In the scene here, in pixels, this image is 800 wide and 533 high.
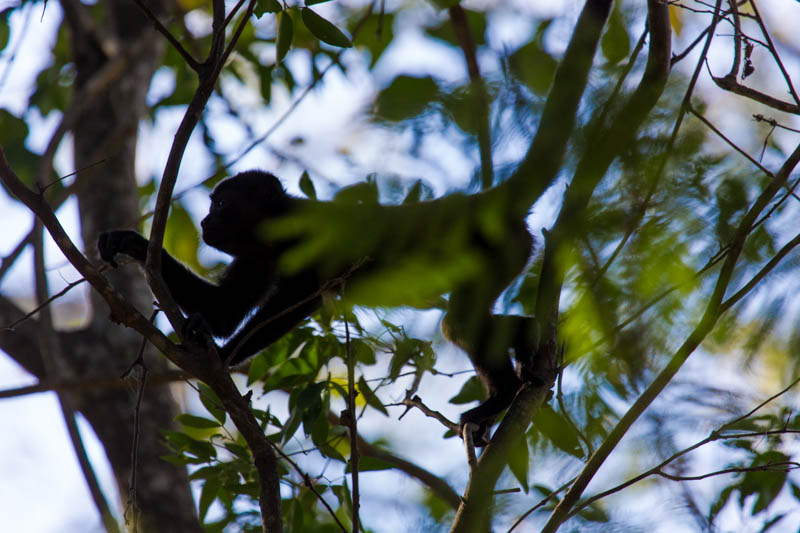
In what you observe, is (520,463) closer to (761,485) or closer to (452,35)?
(761,485)

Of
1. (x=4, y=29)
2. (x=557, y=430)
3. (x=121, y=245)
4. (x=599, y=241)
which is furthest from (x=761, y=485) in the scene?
(x=4, y=29)

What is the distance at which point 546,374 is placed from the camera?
8.39 feet

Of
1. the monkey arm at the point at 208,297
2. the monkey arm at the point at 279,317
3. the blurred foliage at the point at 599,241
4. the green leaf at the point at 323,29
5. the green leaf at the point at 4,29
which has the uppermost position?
the green leaf at the point at 4,29

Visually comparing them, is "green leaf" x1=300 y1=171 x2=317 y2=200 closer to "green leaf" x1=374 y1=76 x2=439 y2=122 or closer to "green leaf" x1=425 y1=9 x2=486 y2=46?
"green leaf" x1=425 y1=9 x2=486 y2=46

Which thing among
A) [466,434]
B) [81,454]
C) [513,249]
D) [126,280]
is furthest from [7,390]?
[513,249]

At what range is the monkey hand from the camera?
3.37 metres

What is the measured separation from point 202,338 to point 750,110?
177cm

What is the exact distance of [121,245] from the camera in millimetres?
3377

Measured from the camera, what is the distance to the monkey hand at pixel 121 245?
11.0 feet

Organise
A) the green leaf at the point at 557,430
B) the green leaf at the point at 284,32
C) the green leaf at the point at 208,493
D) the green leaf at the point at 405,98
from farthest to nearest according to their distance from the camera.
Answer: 1. the green leaf at the point at 208,493
2. the green leaf at the point at 284,32
3. the green leaf at the point at 557,430
4. the green leaf at the point at 405,98

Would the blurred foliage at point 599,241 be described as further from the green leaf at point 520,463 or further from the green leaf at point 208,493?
the green leaf at point 208,493

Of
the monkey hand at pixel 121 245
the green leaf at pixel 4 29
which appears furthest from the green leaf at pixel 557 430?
the green leaf at pixel 4 29

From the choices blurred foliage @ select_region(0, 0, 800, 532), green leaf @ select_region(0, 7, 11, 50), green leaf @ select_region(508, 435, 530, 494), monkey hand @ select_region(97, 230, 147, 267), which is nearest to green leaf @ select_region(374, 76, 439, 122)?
blurred foliage @ select_region(0, 0, 800, 532)

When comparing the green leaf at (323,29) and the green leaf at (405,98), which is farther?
the green leaf at (323,29)
